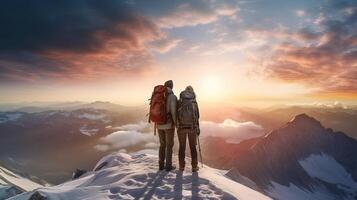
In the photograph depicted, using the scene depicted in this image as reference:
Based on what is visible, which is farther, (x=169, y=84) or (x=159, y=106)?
(x=169, y=84)

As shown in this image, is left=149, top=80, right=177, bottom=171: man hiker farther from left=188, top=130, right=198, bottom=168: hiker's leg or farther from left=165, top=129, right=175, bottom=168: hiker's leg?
left=188, top=130, right=198, bottom=168: hiker's leg

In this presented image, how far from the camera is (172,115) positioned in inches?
760

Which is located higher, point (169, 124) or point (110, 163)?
point (169, 124)

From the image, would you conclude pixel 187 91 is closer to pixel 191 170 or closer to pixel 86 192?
pixel 191 170

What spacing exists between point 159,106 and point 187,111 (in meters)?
1.45

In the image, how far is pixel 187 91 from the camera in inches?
781

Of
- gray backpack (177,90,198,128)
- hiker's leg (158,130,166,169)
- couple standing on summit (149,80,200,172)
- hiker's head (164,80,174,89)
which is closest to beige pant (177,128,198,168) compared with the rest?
couple standing on summit (149,80,200,172)

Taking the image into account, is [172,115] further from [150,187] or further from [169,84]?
[150,187]

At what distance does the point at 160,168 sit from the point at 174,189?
3608mm

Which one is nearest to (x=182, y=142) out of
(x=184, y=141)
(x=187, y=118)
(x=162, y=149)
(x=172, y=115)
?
(x=184, y=141)

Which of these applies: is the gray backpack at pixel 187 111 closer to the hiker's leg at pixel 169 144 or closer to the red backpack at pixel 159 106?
the hiker's leg at pixel 169 144

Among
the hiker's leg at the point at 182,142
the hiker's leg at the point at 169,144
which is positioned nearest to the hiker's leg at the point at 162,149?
the hiker's leg at the point at 169,144

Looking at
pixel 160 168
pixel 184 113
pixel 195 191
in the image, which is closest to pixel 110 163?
pixel 160 168

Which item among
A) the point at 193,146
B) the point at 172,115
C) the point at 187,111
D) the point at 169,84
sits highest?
the point at 169,84
